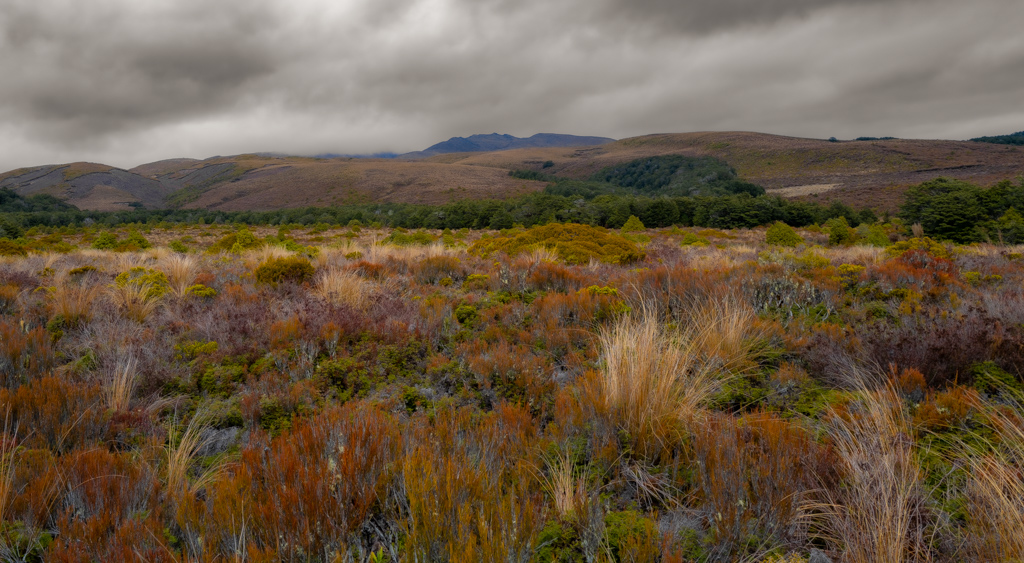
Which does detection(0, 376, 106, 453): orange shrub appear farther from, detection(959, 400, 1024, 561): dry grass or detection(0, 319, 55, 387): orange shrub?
detection(959, 400, 1024, 561): dry grass

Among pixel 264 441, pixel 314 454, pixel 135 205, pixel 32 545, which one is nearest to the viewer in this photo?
pixel 32 545

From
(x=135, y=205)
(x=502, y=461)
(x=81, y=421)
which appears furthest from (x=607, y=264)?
(x=135, y=205)

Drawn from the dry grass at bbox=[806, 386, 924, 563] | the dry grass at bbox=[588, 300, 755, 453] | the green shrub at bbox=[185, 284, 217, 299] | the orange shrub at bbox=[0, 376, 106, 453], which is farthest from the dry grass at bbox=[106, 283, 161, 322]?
the dry grass at bbox=[806, 386, 924, 563]

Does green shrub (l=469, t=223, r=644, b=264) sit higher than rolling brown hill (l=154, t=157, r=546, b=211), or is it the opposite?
rolling brown hill (l=154, t=157, r=546, b=211)

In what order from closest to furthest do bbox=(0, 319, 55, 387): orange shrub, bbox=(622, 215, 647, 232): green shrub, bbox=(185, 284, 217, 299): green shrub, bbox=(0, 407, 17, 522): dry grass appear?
bbox=(0, 407, 17, 522): dry grass → bbox=(0, 319, 55, 387): orange shrub → bbox=(185, 284, 217, 299): green shrub → bbox=(622, 215, 647, 232): green shrub

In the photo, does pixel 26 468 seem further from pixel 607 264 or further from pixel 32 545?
pixel 607 264

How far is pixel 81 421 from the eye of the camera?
107 inches

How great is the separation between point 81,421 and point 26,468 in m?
0.69

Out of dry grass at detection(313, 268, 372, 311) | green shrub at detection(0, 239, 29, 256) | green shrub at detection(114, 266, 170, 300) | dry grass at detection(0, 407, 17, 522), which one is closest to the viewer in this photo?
dry grass at detection(0, 407, 17, 522)

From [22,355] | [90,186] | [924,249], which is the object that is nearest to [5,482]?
[22,355]

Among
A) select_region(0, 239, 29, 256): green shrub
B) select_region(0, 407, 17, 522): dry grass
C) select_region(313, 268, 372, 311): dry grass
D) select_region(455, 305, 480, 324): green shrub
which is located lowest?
select_region(455, 305, 480, 324): green shrub

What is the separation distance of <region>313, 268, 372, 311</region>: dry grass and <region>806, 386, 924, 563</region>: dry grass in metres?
4.98

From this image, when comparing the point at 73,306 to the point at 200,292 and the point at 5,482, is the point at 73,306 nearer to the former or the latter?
the point at 200,292

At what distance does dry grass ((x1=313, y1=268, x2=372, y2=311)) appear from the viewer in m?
5.76
